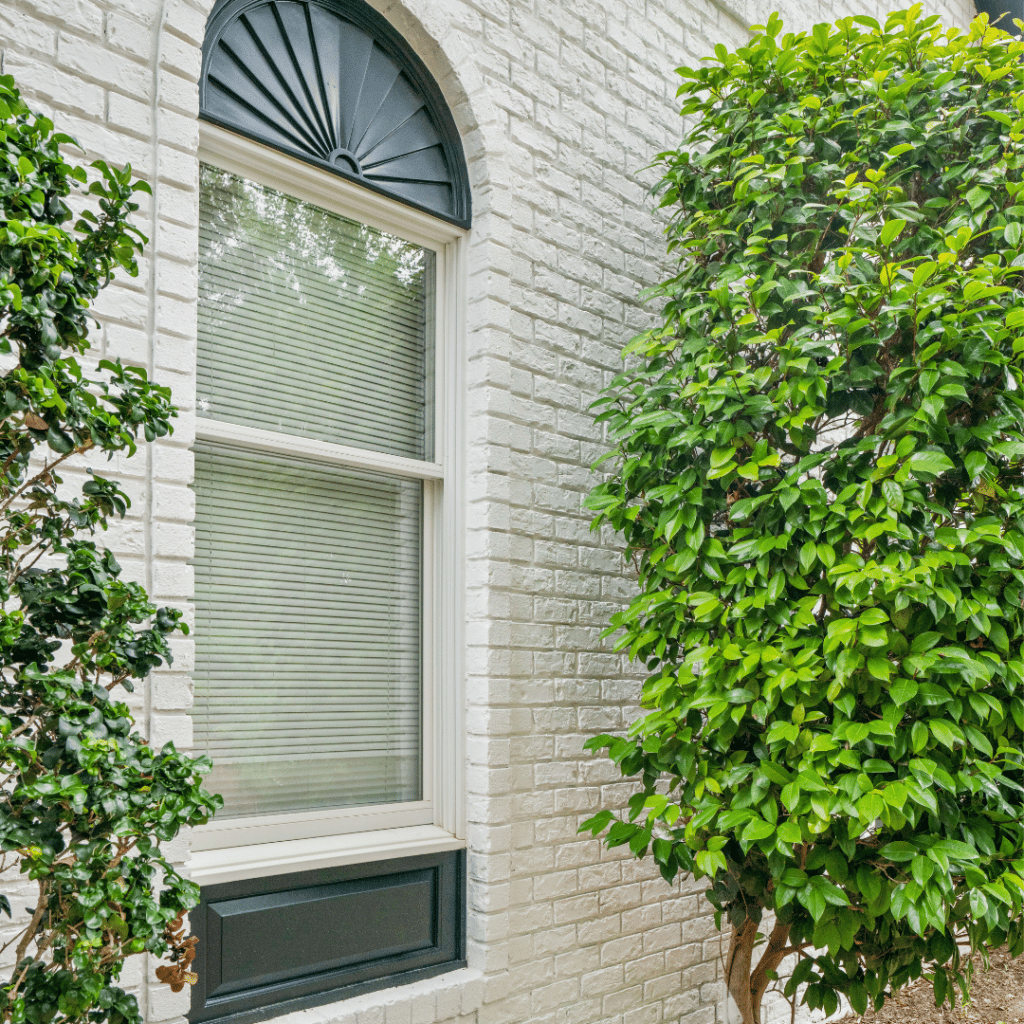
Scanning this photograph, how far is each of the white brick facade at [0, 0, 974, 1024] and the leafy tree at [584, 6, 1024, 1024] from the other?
0.35 meters

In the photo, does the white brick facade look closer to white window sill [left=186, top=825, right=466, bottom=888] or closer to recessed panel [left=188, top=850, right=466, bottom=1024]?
recessed panel [left=188, top=850, right=466, bottom=1024]

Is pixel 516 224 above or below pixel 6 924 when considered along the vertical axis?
above

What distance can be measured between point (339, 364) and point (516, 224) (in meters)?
0.72

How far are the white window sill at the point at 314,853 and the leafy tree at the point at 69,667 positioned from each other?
0.80 metres

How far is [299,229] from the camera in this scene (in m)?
A: 2.48

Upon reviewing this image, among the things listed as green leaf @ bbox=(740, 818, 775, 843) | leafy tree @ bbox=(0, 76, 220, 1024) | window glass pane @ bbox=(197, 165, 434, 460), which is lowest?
green leaf @ bbox=(740, 818, 775, 843)

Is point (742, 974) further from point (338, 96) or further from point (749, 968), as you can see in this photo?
point (338, 96)

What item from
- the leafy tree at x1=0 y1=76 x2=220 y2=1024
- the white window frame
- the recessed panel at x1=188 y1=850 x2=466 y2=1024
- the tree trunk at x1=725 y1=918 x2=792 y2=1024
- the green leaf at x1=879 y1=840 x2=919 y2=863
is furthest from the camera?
the tree trunk at x1=725 y1=918 x2=792 y2=1024

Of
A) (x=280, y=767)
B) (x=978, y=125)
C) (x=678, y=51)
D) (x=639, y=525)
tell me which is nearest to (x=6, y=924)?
(x=280, y=767)

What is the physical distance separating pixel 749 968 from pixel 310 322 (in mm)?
2108

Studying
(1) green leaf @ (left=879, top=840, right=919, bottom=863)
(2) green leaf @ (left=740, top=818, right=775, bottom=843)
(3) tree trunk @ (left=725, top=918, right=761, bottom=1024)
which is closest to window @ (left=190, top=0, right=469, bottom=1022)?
(3) tree trunk @ (left=725, top=918, right=761, bottom=1024)

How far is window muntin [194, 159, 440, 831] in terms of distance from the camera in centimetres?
229

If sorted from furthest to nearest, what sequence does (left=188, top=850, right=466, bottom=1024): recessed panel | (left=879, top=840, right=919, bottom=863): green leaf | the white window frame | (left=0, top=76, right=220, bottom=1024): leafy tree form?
the white window frame < (left=188, top=850, right=466, bottom=1024): recessed panel < (left=879, top=840, right=919, bottom=863): green leaf < (left=0, top=76, right=220, bottom=1024): leafy tree

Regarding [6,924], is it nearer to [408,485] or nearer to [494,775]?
[494,775]
